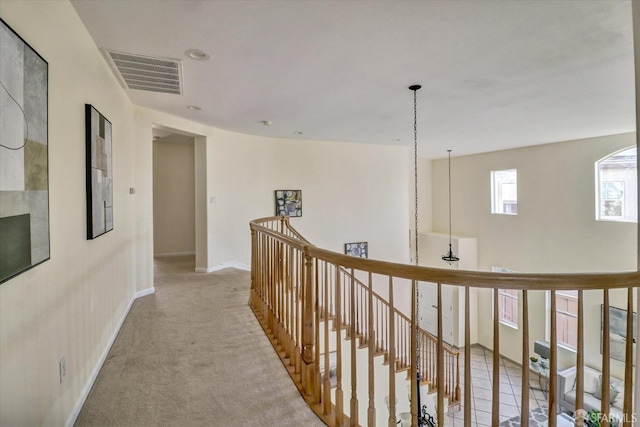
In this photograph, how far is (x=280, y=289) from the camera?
275 centimetres

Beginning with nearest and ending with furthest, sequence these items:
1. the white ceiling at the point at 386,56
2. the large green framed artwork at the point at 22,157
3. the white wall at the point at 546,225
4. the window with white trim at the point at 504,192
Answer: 1. the large green framed artwork at the point at 22,157
2. the white ceiling at the point at 386,56
3. the white wall at the point at 546,225
4. the window with white trim at the point at 504,192

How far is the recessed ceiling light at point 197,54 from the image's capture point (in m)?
2.47

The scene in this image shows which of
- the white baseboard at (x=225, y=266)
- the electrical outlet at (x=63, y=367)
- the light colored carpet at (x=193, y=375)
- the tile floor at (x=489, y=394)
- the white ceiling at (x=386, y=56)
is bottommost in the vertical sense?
the tile floor at (x=489, y=394)

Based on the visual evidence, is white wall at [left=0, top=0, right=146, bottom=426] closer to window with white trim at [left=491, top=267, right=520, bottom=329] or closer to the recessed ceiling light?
the recessed ceiling light

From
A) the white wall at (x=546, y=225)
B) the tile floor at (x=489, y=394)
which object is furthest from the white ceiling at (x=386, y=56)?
the tile floor at (x=489, y=394)

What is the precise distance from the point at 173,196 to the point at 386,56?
571 centimetres

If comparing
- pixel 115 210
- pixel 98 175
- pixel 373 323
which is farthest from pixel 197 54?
pixel 373 323

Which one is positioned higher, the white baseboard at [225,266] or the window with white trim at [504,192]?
the window with white trim at [504,192]

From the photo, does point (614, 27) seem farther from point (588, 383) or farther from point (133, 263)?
point (588, 383)

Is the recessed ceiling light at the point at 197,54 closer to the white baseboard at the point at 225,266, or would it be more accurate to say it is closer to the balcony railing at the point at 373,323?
the balcony railing at the point at 373,323

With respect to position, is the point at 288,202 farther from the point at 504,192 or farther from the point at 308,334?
the point at 504,192

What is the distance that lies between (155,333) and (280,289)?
1.29m

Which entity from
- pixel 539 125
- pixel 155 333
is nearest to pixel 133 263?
pixel 155 333

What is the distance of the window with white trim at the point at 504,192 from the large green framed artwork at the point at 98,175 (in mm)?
7814
